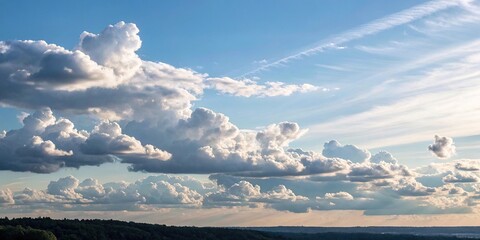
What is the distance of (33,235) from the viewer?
18850cm

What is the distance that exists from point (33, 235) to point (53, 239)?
5.92 metres

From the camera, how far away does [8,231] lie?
192125 millimetres

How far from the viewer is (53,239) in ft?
625

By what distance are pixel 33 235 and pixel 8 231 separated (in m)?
9.46

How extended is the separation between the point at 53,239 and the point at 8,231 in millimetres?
14255
